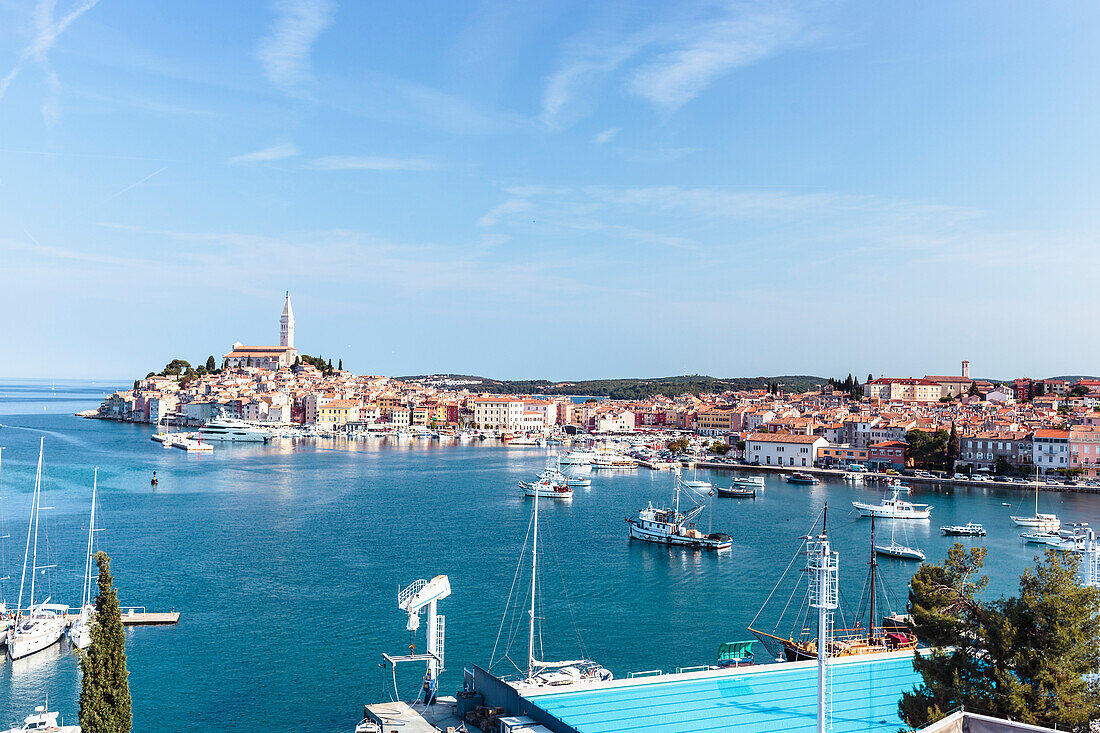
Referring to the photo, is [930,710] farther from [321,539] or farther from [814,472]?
[814,472]

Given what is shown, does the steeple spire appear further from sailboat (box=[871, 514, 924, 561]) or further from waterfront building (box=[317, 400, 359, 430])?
sailboat (box=[871, 514, 924, 561])

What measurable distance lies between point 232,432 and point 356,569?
33844mm

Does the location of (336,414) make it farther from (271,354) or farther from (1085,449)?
(1085,449)

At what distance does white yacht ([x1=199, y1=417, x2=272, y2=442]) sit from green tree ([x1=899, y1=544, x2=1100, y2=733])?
1711 inches

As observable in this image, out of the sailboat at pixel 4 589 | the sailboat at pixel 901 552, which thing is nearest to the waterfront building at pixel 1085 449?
the sailboat at pixel 901 552

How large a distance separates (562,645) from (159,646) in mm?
4545

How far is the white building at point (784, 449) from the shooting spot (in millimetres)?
33500

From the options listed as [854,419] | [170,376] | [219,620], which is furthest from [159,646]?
[170,376]

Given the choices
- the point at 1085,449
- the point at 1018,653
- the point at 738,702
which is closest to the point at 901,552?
the point at 738,702

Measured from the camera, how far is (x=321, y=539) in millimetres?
16406

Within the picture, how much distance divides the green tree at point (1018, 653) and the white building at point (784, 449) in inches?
1148

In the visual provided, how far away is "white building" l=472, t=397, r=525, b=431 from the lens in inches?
2061

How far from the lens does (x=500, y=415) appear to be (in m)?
52.7

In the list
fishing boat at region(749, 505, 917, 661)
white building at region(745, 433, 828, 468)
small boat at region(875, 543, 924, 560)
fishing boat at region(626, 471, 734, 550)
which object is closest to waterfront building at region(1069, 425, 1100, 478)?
white building at region(745, 433, 828, 468)
